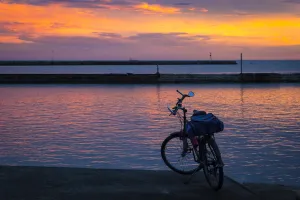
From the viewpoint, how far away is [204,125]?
5.30 m

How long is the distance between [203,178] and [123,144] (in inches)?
177

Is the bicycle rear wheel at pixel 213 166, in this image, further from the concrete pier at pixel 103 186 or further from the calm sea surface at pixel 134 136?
the calm sea surface at pixel 134 136

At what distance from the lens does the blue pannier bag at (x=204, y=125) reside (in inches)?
208

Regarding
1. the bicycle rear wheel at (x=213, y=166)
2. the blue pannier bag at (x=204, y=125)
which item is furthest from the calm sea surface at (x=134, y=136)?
the blue pannier bag at (x=204, y=125)

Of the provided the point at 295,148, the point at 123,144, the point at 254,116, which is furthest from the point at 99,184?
the point at 254,116

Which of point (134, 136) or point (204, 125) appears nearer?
point (204, 125)

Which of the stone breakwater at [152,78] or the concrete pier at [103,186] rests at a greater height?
the concrete pier at [103,186]

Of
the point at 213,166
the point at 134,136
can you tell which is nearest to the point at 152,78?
the point at 134,136

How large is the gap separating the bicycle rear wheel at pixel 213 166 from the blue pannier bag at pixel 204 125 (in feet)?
0.41

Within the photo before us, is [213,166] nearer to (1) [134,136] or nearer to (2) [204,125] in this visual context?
(2) [204,125]

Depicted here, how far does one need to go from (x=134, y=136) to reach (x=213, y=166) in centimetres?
597

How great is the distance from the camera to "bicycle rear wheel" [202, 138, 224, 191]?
511 centimetres

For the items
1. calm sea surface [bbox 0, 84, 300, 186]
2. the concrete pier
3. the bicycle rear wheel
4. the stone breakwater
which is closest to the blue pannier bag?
the bicycle rear wheel

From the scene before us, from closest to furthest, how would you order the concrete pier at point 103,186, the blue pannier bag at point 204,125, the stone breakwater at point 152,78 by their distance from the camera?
the concrete pier at point 103,186
the blue pannier bag at point 204,125
the stone breakwater at point 152,78
